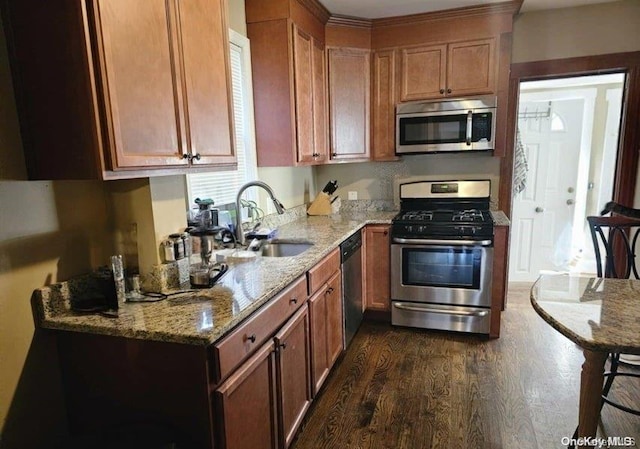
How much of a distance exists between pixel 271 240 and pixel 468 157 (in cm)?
202

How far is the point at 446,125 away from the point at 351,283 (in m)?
1.48

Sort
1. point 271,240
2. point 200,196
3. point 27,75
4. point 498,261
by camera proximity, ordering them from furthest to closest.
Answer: point 498,261 < point 271,240 < point 200,196 < point 27,75

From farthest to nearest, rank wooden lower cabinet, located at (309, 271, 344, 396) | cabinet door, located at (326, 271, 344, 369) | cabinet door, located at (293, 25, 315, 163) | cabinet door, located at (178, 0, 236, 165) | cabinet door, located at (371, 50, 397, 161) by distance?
cabinet door, located at (371, 50, 397, 161) < cabinet door, located at (293, 25, 315, 163) < cabinet door, located at (326, 271, 344, 369) < wooden lower cabinet, located at (309, 271, 344, 396) < cabinet door, located at (178, 0, 236, 165)

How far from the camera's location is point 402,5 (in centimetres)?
298

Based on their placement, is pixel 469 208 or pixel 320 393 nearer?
pixel 320 393

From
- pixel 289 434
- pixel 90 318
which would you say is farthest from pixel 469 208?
pixel 90 318

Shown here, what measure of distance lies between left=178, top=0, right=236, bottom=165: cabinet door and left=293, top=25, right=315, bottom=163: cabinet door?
100cm

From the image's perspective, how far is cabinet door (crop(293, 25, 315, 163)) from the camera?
8.87ft

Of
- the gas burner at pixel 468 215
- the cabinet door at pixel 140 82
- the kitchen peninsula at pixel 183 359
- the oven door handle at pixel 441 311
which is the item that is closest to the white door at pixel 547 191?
the gas burner at pixel 468 215

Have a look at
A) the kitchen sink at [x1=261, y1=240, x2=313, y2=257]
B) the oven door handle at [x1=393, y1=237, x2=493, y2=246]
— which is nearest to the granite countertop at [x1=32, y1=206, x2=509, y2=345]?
the kitchen sink at [x1=261, y1=240, x2=313, y2=257]

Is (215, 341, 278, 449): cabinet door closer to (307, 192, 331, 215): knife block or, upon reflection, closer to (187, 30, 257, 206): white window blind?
(187, 30, 257, 206): white window blind

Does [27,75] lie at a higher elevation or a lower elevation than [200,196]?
higher

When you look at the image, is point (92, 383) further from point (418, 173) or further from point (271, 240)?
point (418, 173)

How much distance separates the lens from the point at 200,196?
2268 millimetres
